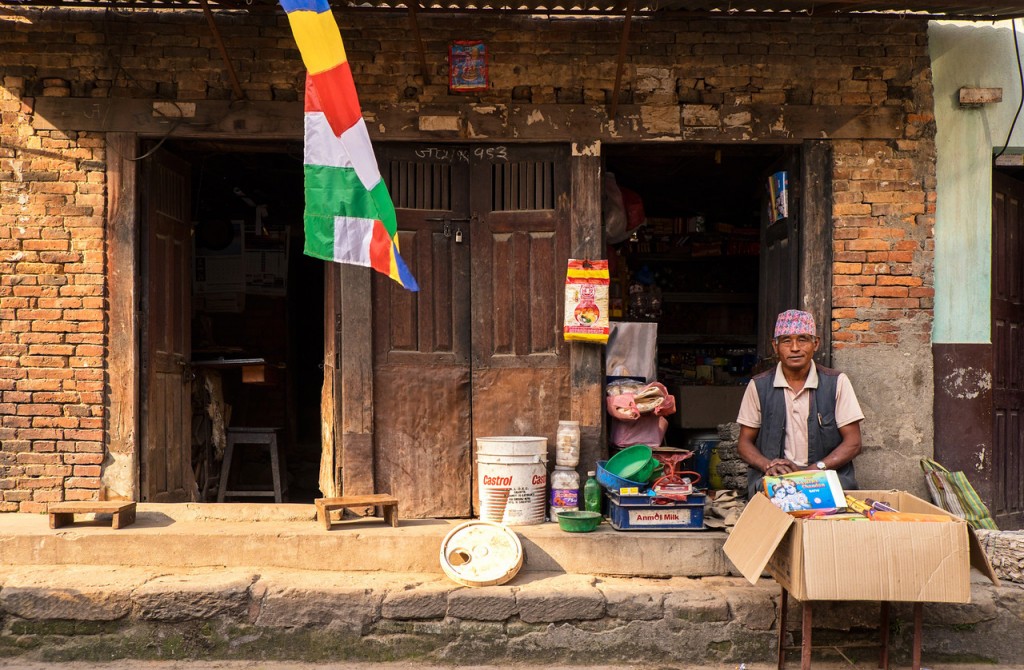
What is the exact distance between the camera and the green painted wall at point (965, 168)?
6.30 meters

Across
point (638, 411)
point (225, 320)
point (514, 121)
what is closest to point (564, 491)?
point (638, 411)

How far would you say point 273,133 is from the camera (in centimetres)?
618

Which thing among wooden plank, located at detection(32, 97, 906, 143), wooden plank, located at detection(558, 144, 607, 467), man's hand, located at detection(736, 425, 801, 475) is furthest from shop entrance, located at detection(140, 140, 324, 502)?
man's hand, located at detection(736, 425, 801, 475)

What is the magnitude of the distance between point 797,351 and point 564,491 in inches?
70.4

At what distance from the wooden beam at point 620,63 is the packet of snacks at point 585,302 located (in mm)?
1046

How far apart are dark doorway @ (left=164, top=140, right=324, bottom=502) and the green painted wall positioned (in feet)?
17.4

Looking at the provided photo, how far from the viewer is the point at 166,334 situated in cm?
662

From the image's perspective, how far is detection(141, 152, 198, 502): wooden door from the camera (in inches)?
247

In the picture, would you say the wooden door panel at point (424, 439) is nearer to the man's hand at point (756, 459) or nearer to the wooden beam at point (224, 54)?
the man's hand at point (756, 459)

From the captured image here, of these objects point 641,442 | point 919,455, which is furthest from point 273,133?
point 919,455

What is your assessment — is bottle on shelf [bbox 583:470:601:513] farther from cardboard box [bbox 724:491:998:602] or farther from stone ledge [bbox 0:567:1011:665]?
cardboard box [bbox 724:491:998:602]

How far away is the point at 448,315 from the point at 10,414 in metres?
3.01

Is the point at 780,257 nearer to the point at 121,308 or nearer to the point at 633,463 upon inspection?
the point at 633,463

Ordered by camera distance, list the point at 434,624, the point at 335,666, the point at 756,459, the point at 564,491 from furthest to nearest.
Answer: the point at 564,491, the point at 756,459, the point at 434,624, the point at 335,666
